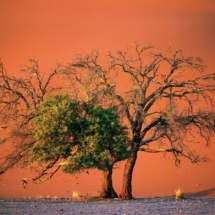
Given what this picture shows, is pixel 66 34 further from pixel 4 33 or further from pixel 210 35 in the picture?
pixel 210 35

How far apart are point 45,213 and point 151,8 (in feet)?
211

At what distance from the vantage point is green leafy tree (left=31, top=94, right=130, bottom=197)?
22.2 metres

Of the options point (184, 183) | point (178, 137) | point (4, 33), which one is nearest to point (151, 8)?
point (4, 33)

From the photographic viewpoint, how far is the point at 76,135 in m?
23.0

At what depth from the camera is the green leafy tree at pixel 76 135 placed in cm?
2219

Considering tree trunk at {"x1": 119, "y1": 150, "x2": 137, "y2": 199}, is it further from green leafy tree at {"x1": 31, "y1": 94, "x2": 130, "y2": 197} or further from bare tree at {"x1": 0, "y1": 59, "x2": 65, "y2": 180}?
bare tree at {"x1": 0, "y1": 59, "x2": 65, "y2": 180}

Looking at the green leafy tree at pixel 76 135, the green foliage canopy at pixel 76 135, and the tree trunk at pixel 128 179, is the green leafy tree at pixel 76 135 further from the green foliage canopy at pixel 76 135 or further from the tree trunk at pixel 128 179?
the tree trunk at pixel 128 179

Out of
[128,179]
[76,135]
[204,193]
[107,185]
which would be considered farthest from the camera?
[204,193]

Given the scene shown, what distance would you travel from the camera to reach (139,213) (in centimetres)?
1688

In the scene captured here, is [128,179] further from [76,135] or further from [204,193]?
[204,193]

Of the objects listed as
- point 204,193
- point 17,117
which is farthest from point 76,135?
point 204,193

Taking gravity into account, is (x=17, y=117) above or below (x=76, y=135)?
above

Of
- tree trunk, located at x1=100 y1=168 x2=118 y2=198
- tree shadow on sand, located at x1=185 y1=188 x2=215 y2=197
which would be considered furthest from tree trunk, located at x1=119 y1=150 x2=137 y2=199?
tree shadow on sand, located at x1=185 y1=188 x2=215 y2=197

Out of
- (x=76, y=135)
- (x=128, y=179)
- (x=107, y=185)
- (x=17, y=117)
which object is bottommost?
(x=107, y=185)
